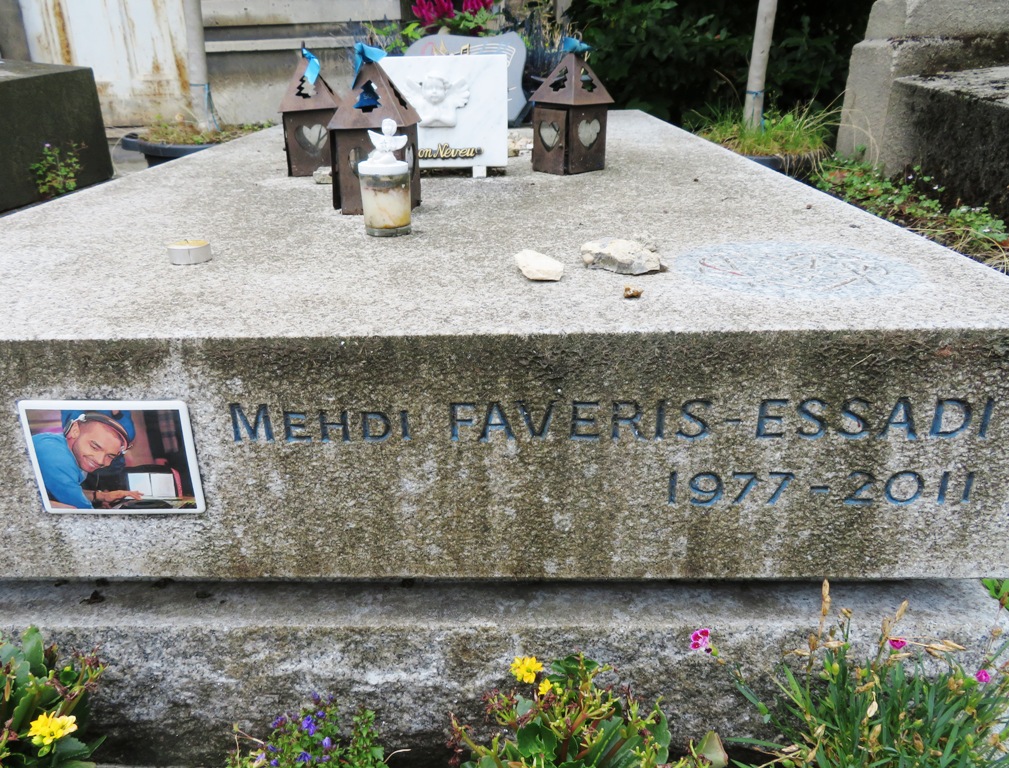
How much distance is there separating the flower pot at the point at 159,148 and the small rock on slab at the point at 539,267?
3.72 meters

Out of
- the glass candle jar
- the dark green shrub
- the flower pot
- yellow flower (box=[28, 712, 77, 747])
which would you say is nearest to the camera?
yellow flower (box=[28, 712, 77, 747])

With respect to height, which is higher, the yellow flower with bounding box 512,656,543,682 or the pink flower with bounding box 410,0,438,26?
the pink flower with bounding box 410,0,438,26

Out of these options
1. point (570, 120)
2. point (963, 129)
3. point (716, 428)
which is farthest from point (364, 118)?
point (963, 129)

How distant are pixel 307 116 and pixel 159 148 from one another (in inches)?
98.4

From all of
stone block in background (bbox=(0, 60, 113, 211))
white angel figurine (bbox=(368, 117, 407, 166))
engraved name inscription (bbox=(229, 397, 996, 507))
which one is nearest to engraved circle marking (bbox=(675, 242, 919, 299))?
engraved name inscription (bbox=(229, 397, 996, 507))

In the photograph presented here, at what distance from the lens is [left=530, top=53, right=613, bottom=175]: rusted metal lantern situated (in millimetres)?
2721

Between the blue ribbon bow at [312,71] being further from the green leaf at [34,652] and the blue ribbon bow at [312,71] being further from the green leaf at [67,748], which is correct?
the green leaf at [67,748]

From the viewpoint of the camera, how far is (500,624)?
1655mm

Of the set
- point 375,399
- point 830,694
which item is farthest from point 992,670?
point 375,399

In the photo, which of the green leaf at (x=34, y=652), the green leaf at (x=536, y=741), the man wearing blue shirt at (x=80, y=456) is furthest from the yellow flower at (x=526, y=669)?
the green leaf at (x=34, y=652)

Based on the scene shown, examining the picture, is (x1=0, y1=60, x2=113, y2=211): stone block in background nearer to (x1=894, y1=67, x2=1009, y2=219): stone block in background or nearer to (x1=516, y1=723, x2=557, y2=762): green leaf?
(x1=516, y1=723, x2=557, y2=762): green leaf

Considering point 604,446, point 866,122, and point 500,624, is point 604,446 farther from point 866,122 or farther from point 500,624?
point 866,122

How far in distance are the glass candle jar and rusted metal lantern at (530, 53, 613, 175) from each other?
0.95 meters

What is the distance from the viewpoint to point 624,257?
68.1 inches
